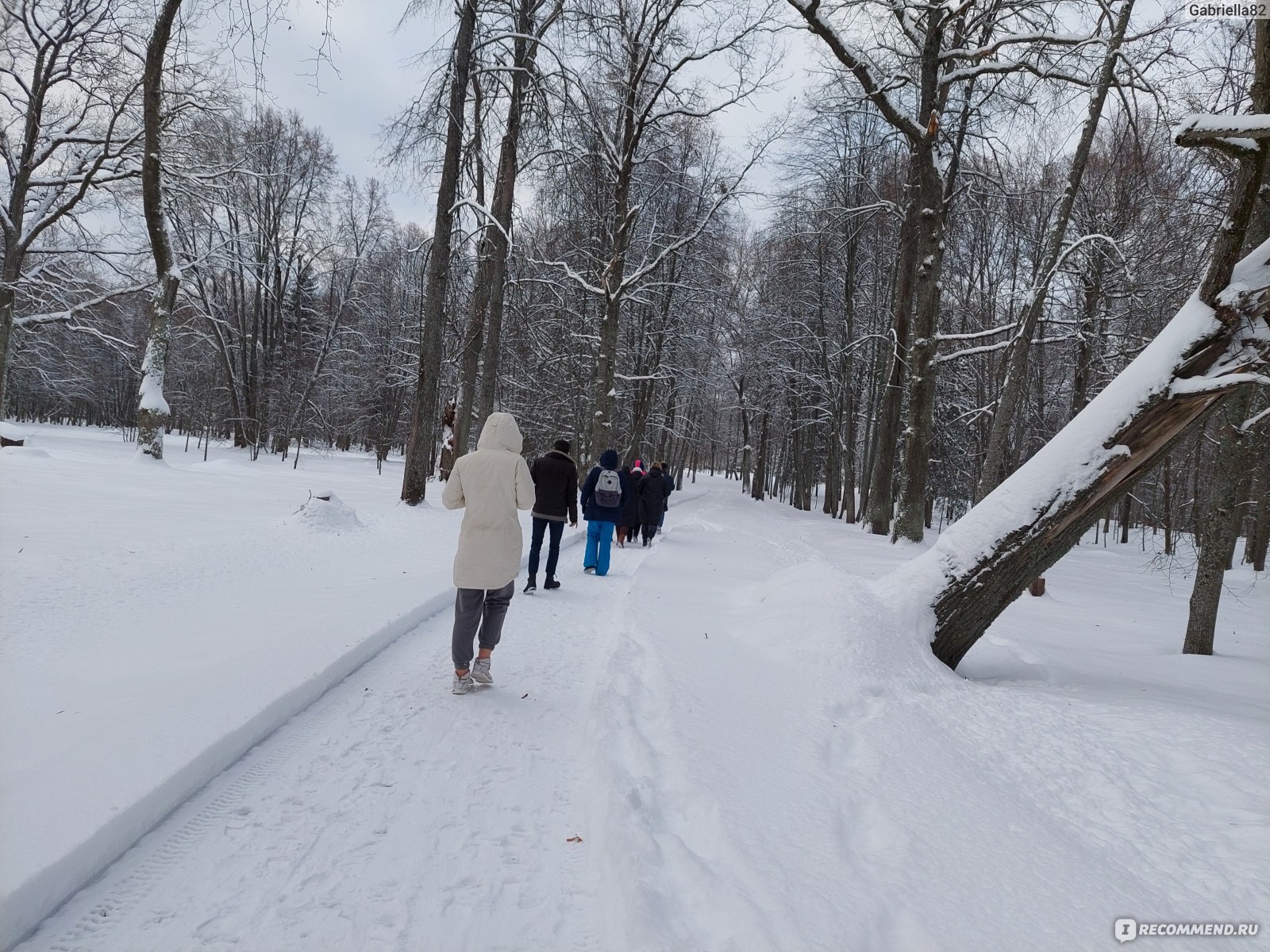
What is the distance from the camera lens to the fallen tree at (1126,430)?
4.85 meters

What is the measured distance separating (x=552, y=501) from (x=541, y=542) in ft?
2.14

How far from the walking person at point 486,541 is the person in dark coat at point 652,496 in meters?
8.72

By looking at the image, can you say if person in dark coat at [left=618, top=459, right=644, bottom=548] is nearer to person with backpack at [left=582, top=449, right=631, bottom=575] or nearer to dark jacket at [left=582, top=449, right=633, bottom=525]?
dark jacket at [left=582, top=449, right=633, bottom=525]

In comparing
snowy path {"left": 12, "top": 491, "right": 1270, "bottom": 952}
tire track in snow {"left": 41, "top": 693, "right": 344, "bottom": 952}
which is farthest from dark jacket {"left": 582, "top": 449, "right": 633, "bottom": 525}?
tire track in snow {"left": 41, "top": 693, "right": 344, "bottom": 952}

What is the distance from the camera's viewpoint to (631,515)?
44.2 feet

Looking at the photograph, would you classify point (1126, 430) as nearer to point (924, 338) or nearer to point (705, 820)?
point (705, 820)

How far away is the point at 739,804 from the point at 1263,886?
7.09 feet

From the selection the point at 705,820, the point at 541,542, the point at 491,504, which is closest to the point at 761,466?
the point at 541,542

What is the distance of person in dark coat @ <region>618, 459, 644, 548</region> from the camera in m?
13.2

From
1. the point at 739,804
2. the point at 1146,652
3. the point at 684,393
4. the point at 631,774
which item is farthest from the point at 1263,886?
the point at 684,393

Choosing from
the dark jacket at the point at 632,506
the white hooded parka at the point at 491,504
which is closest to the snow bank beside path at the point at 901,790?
the white hooded parka at the point at 491,504

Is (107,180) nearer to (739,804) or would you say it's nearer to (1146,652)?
(739,804)

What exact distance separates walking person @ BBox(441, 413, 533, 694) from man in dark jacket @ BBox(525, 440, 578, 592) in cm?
298

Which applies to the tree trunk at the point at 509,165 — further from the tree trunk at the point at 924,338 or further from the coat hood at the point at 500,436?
the coat hood at the point at 500,436
